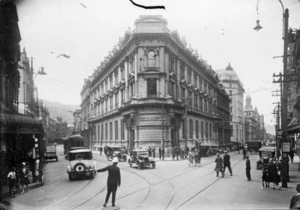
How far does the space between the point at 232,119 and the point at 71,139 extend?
237ft

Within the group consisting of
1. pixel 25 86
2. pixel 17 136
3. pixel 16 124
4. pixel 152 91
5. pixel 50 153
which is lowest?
pixel 50 153

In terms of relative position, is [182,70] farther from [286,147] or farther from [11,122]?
[11,122]

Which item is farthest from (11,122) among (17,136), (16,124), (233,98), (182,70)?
(233,98)

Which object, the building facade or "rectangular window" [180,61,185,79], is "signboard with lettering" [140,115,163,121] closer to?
"rectangular window" [180,61,185,79]

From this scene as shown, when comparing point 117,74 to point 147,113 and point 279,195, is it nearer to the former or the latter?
point 147,113

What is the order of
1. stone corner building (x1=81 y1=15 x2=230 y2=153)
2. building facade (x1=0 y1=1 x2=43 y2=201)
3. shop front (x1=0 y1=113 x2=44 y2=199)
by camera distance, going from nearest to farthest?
shop front (x1=0 y1=113 x2=44 y2=199) → building facade (x1=0 y1=1 x2=43 y2=201) → stone corner building (x1=81 y1=15 x2=230 y2=153)

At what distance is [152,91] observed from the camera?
40469 mm

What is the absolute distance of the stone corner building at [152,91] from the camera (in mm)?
39469

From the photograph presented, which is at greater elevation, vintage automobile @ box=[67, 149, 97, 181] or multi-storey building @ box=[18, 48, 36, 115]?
multi-storey building @ box=[18, 48, 36, 115]

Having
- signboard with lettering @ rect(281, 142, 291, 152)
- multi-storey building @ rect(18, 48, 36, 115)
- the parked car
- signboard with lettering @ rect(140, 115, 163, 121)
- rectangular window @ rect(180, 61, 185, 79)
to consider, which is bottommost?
the parked car

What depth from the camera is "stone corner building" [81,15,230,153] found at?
39469mm

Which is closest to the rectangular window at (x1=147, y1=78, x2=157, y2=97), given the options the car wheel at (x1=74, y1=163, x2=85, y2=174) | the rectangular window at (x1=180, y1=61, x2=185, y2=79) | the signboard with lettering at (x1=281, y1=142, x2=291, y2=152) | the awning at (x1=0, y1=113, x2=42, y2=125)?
the rectangular window at (x1=180, y1=61, x2=185, y2=79)

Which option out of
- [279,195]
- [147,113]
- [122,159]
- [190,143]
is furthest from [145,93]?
[279,195]

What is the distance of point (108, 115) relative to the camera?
52.8 meters
